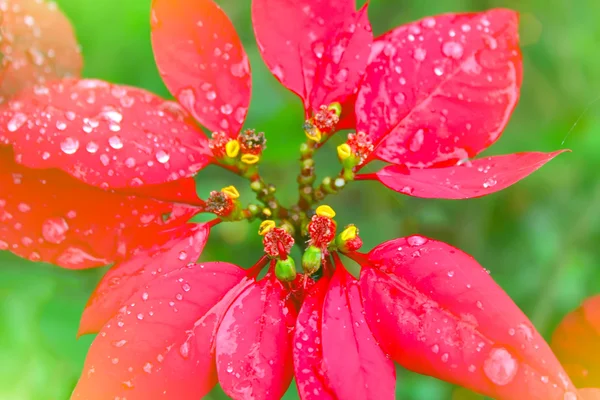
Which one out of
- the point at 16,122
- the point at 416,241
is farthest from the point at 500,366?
the point at 16,122

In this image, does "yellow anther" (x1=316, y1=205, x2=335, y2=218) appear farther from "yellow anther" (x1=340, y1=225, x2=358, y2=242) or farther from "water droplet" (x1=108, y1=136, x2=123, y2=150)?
"water droplet" (x1=108, y1=136, x2=123, y2=150)

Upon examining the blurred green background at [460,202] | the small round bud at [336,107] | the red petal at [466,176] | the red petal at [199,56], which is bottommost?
the blurred green background at [460,202]

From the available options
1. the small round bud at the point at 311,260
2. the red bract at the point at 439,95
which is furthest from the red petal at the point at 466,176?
the small round bud at the point at 311,260

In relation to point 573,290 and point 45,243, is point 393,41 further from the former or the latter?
point 573,290

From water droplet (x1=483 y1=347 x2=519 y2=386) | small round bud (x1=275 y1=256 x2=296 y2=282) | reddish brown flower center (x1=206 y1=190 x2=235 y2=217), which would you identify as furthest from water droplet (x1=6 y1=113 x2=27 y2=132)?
water droplet (x1=483 y1=347 x2=519 y2=386)

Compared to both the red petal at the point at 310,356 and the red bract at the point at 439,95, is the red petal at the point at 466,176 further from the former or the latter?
the red petal at the point at 310,356

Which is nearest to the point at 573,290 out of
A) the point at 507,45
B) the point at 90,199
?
the point at 507,45
